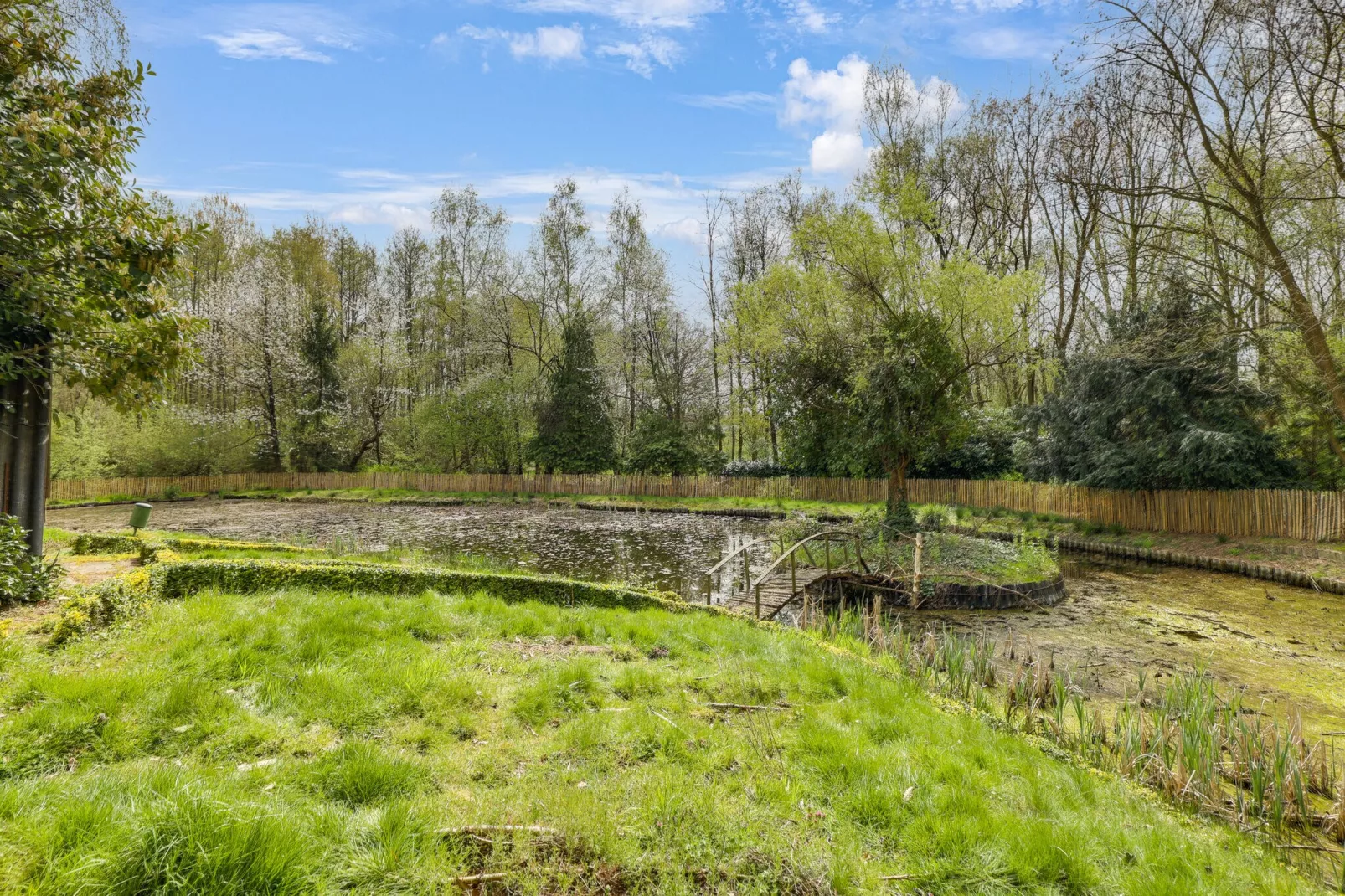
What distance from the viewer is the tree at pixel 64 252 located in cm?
487

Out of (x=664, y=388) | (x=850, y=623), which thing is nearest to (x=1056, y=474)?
(x=850, y=623)

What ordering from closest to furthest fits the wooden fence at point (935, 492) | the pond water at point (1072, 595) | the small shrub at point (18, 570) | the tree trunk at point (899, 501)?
the small shrub at point (18, 570), the pond water at point (1072, 595), the wooden fence at point (935, 492), the tree trunk at point (899, 501)

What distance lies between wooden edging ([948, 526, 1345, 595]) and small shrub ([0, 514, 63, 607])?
18.1 metres

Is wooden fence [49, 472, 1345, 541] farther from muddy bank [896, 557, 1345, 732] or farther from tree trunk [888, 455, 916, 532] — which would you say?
tree trunk [888, 455, 916, 532]

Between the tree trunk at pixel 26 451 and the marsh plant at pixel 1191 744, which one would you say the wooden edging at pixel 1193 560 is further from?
the tree trunk at pixel 26 451

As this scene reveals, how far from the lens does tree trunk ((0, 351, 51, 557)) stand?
21.6ft

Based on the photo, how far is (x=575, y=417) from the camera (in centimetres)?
3195

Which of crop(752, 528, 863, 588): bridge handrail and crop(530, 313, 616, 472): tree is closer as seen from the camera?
crop(752, 528, 863, 588): bridge handrail

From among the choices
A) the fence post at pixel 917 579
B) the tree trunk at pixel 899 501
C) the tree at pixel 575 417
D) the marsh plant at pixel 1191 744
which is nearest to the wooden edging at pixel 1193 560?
the tree trunk at pixel 899 501

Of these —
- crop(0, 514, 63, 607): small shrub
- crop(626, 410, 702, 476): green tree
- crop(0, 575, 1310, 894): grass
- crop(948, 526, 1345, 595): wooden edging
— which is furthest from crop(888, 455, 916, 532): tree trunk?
crop(0, 514, 63, 607): small shrub

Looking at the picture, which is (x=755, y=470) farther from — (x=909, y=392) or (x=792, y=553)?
(x=792, y=553)

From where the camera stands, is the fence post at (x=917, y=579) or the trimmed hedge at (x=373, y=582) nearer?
the trimmed hedge at (x=373, y=582)

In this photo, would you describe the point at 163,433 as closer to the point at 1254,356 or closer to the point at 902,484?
the point at 902,484

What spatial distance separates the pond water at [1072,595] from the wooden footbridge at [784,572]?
0.70 metres
